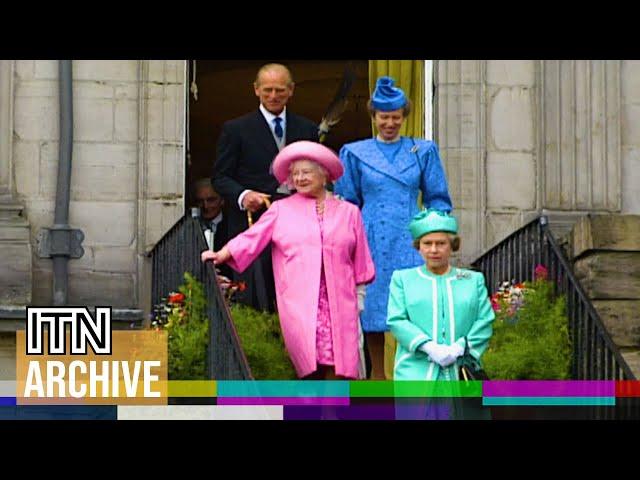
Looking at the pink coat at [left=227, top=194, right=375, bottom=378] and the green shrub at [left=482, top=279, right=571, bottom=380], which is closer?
the pink coat at [left=227, top=194, right=375, bottom=378]

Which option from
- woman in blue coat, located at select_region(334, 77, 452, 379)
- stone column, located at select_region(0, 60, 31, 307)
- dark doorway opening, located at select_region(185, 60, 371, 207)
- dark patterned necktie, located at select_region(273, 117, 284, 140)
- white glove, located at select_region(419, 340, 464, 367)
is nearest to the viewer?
white glove, located at select_region(419, 340, 464, 367)

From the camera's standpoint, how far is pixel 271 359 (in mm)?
12320

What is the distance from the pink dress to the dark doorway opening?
692 cm

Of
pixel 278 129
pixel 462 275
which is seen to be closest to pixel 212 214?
pixel 278 129

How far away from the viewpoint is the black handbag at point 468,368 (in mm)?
11430

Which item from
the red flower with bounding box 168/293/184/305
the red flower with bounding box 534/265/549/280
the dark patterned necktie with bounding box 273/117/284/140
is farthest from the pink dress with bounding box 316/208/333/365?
the red flower with bounding box 534/265/549/280

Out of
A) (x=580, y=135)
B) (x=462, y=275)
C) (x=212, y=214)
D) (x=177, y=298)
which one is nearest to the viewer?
(x=462, y=275)

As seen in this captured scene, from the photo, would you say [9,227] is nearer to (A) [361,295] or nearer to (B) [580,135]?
(A) [361,295]

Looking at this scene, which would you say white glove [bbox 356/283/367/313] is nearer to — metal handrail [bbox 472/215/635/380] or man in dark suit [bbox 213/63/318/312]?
man in dark suit [bbox 213/63/318/312]

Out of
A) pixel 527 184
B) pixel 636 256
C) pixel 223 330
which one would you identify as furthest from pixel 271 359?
pixel 527 184

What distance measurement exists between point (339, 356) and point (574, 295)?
1.75 m

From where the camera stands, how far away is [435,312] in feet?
37.7

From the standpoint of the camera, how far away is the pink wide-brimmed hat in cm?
1194

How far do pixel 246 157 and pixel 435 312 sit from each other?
7.29 ft
